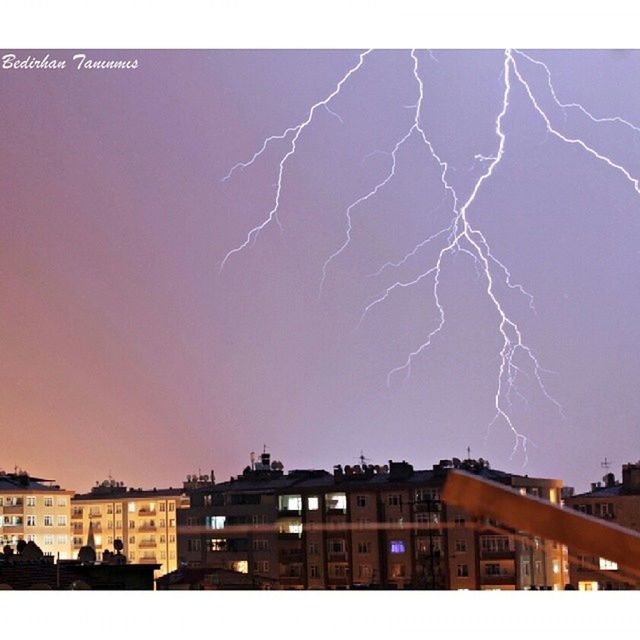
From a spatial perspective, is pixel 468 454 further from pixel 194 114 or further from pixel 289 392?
pixel 194 114

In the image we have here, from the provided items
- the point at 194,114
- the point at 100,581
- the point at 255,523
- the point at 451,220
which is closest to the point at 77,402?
the point at 100,581

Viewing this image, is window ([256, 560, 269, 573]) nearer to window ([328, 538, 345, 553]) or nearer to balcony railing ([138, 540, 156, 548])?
window ([328, 538, 345, 553])

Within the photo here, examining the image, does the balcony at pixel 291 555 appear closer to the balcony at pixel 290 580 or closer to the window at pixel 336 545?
the window at pixel 336 545

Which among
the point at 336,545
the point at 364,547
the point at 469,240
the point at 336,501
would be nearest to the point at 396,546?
the point at 364,547

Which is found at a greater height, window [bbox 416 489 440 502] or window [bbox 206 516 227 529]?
window [bbox 416 489 440 502]

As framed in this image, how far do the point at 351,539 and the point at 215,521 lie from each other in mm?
1840

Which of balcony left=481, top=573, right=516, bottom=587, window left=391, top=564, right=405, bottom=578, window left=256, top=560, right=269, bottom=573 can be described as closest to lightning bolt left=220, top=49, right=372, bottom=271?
balcony left=481, top=573, right=516, bottom=587

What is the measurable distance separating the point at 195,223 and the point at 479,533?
7.34 m

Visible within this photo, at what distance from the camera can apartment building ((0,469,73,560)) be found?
1014 cm

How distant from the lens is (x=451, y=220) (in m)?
9.38

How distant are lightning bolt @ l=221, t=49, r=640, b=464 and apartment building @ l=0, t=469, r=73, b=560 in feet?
9.03

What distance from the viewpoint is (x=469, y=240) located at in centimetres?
812

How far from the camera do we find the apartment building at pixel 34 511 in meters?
Answer: 10.1
